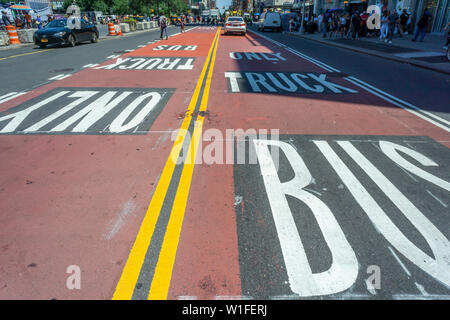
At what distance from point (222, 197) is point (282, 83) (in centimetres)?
687

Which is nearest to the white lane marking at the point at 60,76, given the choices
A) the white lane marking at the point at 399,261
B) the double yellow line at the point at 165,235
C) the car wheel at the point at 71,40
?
the double yellow line at the point at 165,235

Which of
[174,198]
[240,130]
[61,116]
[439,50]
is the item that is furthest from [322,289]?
[439,50]

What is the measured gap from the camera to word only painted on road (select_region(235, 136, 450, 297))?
2.53m

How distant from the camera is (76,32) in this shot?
770 inches

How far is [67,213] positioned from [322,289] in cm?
265

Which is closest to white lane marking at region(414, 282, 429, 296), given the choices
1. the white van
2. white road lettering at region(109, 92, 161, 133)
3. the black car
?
white road lettering at region(109, 92, 161, 133)

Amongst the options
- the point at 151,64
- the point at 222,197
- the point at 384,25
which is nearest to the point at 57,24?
the point at 151,64

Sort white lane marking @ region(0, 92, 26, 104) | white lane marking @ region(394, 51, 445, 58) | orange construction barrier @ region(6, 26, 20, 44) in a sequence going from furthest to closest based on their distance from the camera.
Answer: orange construction barrier @ region(6, 26, 20, 44) → white lane marking @ region(394, 51, 445, 58) → white lane marking @ region(0, 92, 26, 104)

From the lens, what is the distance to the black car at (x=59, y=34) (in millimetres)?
17703

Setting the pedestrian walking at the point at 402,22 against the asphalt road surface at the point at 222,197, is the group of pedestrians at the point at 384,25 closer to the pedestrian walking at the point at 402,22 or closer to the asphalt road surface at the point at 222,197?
the pedestrian walking at the point at 402,22

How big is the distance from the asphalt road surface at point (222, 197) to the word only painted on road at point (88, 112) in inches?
2.1

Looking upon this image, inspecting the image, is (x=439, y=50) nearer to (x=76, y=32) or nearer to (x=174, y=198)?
(x=174, y=198)

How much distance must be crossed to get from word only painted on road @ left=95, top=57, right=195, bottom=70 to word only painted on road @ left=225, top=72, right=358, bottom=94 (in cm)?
268

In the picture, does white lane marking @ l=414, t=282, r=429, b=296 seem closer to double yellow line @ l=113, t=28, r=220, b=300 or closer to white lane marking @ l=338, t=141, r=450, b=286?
white lane marking @ l=338, t=141, r=450, b=286
